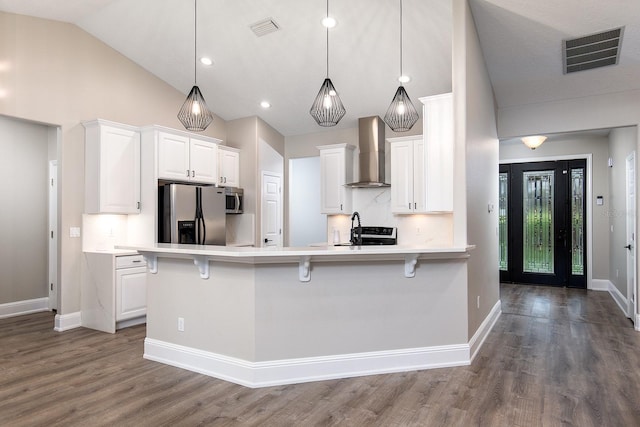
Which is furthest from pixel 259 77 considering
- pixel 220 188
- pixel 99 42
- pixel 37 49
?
pixel 37 49

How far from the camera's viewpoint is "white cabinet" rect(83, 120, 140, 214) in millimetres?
4535

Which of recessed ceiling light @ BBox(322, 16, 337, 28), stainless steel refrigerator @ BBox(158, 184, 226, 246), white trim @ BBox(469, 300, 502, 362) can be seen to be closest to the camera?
white trim @ BBox(469, 300, 502, 362)

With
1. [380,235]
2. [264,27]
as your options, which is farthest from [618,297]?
[264,27]

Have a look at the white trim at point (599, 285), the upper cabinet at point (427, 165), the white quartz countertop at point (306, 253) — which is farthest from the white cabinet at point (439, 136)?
the white trim at point (599, 285)

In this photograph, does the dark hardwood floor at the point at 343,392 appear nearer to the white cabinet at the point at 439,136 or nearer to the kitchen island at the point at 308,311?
the kitchen island at the point at 308,311

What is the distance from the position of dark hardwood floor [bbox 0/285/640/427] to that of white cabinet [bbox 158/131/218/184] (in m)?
2.18

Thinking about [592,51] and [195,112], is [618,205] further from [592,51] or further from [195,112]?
[195,112]

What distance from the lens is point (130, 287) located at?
14.7ft

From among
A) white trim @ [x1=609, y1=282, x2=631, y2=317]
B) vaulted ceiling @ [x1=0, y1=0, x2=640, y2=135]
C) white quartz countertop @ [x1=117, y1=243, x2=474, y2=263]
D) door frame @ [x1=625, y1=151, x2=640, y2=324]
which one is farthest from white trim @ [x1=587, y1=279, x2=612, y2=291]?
white quartz countertop @ [x1=117, y1=243, x2=474, y2=263]

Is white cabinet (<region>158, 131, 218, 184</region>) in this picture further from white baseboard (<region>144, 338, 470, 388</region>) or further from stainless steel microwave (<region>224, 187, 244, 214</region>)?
white baseboard (<region>144, 338, 470, 388</region>)

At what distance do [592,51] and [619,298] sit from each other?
3.58m

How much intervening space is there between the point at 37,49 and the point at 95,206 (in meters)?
1.80

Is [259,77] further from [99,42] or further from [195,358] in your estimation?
[195,358]

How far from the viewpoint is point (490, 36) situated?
3816 mm
